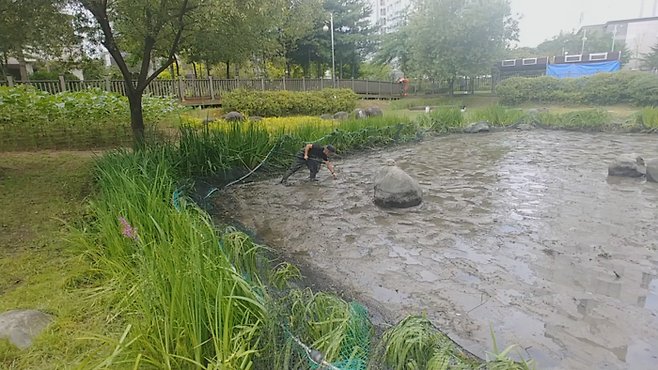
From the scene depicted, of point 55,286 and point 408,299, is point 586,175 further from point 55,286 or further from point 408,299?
point 55,286

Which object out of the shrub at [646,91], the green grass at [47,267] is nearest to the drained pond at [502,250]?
the green grass at [47,267]

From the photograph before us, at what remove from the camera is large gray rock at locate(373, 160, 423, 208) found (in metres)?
5.38

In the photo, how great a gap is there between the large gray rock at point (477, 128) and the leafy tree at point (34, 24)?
11.5 m

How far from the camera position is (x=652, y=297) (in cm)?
306

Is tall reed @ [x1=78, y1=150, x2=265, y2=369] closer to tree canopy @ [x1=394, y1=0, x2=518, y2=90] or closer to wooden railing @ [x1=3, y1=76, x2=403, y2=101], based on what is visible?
wooden railing @ [x1=3, y1=76, x2=403, y2=101]

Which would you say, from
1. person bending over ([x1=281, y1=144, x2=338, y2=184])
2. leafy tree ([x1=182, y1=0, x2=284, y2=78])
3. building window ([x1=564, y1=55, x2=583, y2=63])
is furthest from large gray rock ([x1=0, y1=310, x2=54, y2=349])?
building window ([x1=564, y1=55, x2=583, y2=63])

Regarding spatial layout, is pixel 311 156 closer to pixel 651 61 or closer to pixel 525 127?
pixel 525 127

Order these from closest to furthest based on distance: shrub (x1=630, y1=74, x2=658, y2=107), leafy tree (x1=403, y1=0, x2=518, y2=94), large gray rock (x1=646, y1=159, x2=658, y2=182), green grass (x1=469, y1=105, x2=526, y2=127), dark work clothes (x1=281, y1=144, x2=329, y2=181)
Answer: large gray rock (x1=646, y1=159, x2=658, y2=182)
dark work clothes (x1=281, y1=144, x2=329, y2=181)
green grass (x1=469, y1=105, x2=526, y2=127)
shrub (x1=630, y1=74, x2=658, y2=107)
leafy tree (x1=403, y1=0, x2=518, y2=94)

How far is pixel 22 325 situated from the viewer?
2.20 metres

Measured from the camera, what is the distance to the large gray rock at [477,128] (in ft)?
43.8

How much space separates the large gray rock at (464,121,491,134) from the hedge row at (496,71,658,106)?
7.56 metres

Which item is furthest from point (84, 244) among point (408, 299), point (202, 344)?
point (408, 299)

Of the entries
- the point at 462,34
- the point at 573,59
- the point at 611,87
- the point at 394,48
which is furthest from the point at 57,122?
the point at 573,59

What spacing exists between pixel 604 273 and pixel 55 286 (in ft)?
14.6
